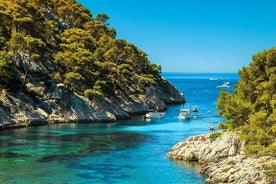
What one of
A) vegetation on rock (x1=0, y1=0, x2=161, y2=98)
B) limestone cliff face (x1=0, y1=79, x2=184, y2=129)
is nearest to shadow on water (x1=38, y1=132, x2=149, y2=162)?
limestone cliff face (x1=0, y1=79, x2=184, y2=129)

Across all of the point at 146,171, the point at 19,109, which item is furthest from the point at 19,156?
the point at 19,109

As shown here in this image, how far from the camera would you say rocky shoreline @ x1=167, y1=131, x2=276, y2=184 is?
138 feet

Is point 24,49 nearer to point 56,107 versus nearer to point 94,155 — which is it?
point 56,107

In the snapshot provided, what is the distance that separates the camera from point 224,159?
52844 mm

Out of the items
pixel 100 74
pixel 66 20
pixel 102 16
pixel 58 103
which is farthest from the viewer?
pixel 102 16

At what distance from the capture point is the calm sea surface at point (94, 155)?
157 ft

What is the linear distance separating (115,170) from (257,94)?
21.1 m

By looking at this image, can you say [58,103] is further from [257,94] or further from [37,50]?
[257,94]

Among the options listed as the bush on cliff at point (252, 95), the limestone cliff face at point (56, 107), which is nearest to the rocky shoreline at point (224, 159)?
the bush on cliff at point (252, 95)

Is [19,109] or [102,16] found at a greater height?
[102,16]

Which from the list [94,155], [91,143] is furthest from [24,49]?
[94,155]

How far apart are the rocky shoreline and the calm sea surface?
185 cm

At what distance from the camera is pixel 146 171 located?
5128 centimetres

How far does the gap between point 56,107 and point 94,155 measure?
39177mm
